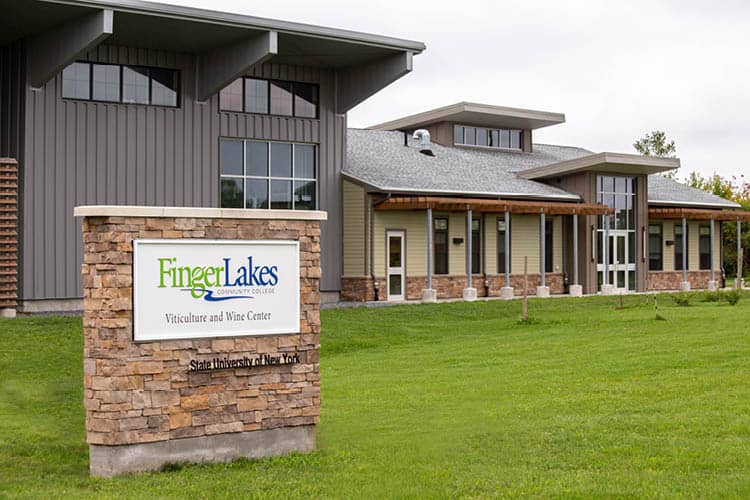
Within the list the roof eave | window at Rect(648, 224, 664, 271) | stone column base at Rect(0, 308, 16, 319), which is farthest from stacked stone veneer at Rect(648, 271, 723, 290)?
stone column base at Rect(0, 308, 16, 319)

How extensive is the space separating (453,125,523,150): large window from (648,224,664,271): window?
7308 mm

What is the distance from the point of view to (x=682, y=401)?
1070cm

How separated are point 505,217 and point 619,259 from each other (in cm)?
586

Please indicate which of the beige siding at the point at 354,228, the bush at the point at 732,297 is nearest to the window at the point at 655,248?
the bush at the point at 732,297

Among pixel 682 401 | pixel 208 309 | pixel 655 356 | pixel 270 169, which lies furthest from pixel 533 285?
pixel 208 309

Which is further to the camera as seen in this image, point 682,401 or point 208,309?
point 682,401

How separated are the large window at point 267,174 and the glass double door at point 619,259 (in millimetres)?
11505

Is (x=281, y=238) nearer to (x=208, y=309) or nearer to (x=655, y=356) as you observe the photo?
(x=208, y=309)

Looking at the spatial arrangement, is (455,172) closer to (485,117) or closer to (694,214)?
(485,117)

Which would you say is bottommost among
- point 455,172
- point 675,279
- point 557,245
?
point 675,279

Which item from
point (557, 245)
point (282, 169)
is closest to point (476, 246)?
point (557, 245)

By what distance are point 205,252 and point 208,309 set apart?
50 cm

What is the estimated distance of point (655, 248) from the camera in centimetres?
3803

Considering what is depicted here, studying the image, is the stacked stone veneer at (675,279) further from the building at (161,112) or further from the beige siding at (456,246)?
the building at (161,112)
